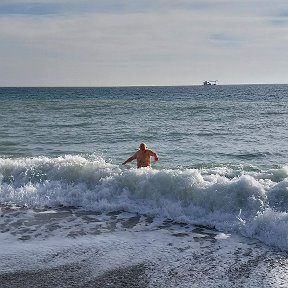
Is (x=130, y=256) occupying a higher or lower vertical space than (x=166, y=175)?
lower

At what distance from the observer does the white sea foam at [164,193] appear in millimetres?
10648

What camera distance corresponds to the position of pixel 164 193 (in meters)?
12.5

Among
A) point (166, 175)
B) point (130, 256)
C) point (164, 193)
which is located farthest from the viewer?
point (166, 175)

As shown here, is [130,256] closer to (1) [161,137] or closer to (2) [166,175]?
(2) [166,175]

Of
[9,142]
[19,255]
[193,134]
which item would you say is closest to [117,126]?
[193,134]

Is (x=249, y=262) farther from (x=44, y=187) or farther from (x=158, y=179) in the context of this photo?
(x=44, y=187)

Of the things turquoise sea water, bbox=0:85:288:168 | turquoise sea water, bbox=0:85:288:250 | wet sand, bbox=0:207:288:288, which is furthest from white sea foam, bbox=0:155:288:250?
turquoise sea water, bbox=0:85:288:168

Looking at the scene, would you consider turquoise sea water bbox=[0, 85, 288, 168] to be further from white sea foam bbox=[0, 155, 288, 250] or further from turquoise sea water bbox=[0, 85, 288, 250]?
white sea foam bbox=[0, 155, 288, 250]

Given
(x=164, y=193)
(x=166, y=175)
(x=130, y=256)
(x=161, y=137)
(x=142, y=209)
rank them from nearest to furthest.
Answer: (x=130, y=256), (x=142, y=209), (x=164, y=193), (x=166, y=175), (x=161, y=137)

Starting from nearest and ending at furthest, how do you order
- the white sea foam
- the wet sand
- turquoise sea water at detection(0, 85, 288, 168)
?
the wet sand < the white sea foam < turquoise sea water at detection(0, 85, 288, 168)

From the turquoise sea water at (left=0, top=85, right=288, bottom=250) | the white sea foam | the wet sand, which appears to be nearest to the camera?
the wet sand

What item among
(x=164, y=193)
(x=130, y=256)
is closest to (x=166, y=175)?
(x=164, y=193)

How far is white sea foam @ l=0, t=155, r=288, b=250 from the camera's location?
10648 mm

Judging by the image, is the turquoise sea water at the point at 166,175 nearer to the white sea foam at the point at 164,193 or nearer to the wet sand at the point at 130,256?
the white sea foam at the point at 164,193
